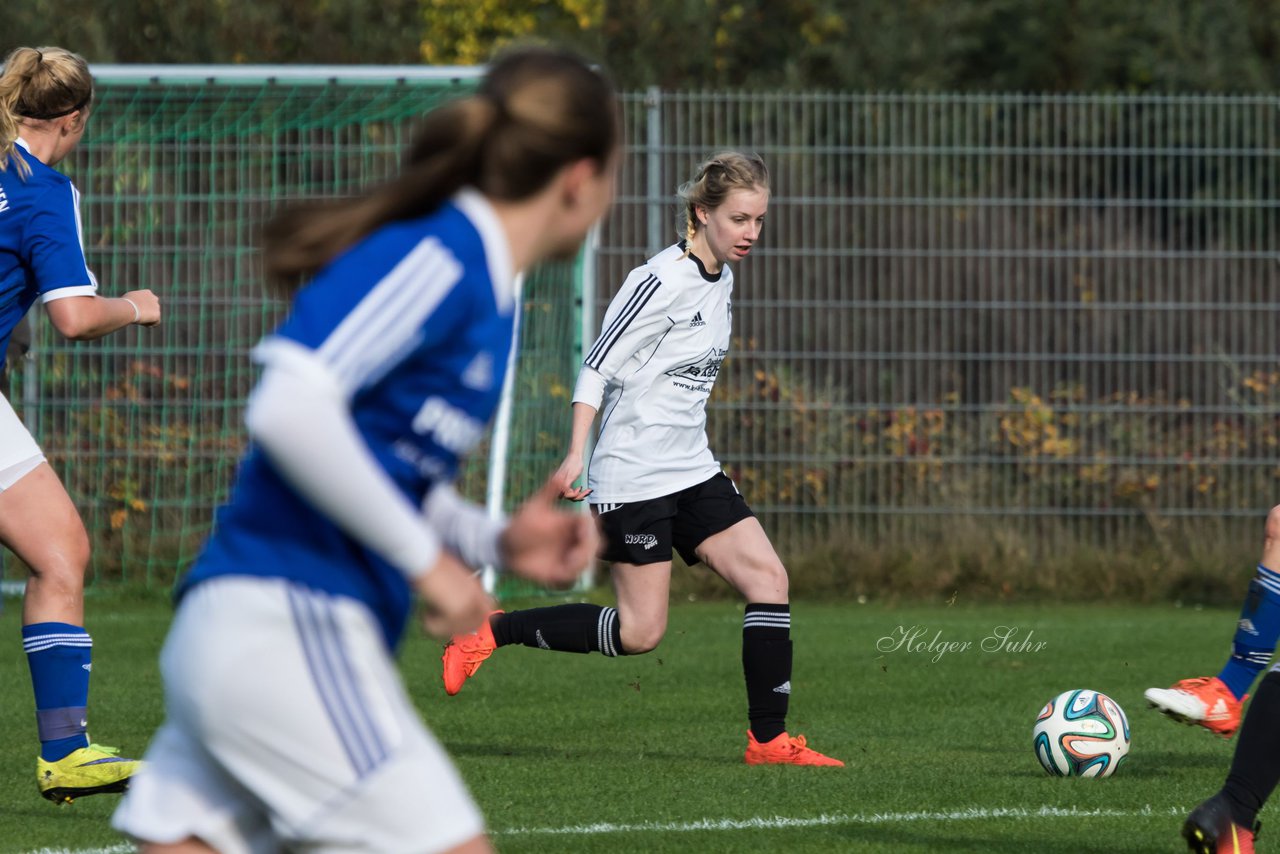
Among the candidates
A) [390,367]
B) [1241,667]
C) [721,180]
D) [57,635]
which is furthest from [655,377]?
[390,367]

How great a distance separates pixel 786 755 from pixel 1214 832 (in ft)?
7.88

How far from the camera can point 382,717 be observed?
255 cm

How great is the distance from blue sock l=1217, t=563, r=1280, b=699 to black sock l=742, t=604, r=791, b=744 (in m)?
1.48

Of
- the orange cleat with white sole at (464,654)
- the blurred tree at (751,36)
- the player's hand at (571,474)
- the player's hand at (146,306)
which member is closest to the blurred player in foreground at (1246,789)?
the player's hand at (571,474)

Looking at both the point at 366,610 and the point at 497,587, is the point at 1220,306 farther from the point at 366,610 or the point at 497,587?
the point at 366,610

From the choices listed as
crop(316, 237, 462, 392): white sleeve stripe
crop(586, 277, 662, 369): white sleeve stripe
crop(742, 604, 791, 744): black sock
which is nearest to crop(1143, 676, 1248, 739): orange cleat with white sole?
crop(742, 604, 791, 744): black sock

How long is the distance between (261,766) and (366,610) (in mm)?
258

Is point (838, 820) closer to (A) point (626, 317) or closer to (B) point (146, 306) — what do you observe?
(A) point (626, 317)

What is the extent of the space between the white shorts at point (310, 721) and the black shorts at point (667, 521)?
4.13 m

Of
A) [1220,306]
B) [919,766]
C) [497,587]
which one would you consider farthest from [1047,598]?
Result: [919,766]

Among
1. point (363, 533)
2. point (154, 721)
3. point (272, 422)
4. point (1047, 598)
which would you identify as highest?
point (272, 422)

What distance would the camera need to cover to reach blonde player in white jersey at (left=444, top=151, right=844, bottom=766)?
22.1ft

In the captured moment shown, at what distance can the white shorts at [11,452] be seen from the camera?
5.32 m

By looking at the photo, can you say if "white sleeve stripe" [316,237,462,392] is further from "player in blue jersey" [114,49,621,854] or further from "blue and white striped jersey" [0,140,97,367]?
"blue and white striped jersey" [0,140,97,367]
